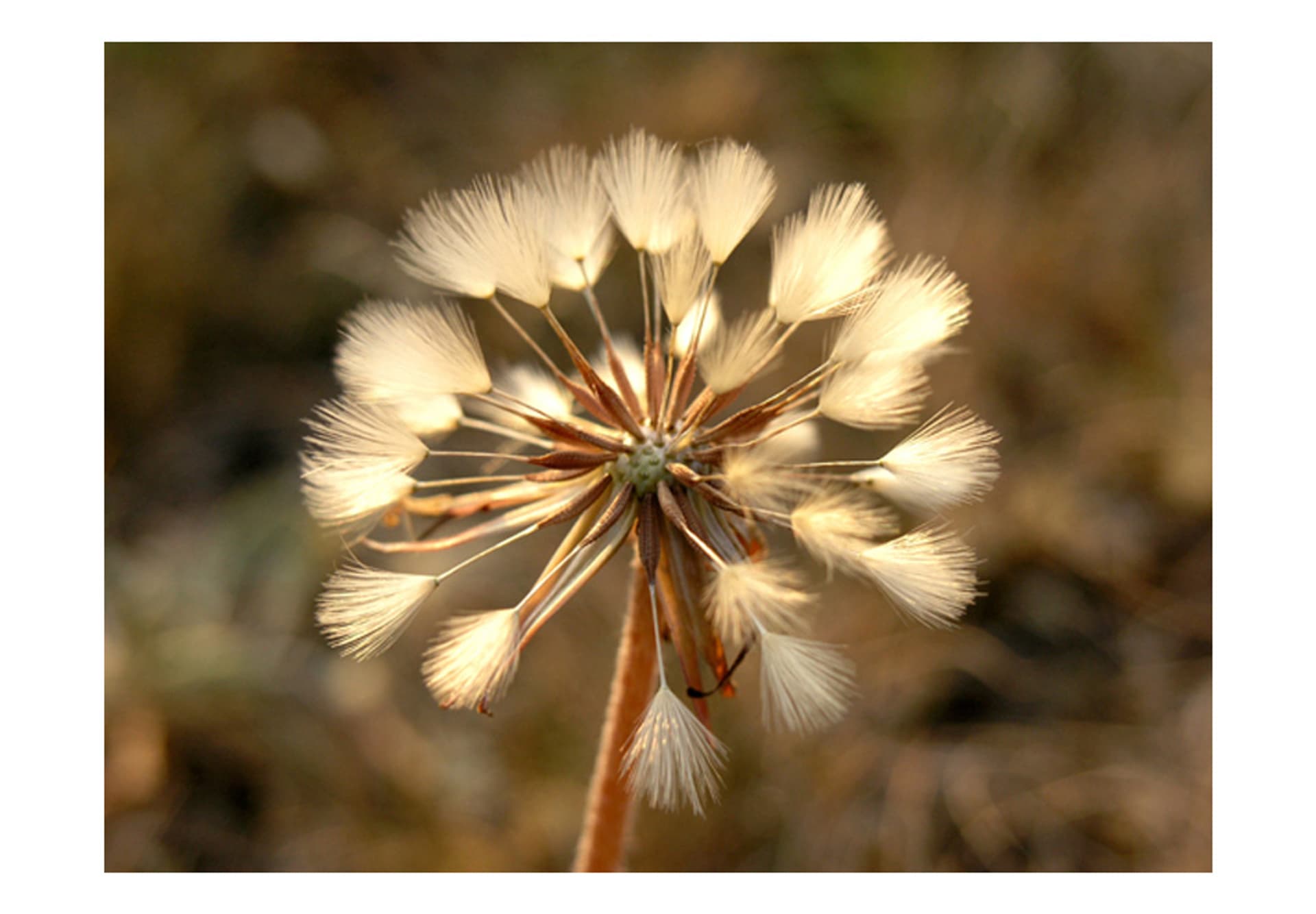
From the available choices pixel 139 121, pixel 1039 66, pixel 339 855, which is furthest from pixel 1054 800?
pixel 139 121

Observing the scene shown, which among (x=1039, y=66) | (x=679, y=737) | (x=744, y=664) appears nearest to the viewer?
(x=679, y=737)

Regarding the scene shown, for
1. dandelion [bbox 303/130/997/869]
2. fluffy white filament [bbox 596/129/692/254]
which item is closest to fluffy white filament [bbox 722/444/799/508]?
dandelion [bbox 303/130/997/869]

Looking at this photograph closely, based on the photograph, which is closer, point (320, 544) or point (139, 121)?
point (320, 544)

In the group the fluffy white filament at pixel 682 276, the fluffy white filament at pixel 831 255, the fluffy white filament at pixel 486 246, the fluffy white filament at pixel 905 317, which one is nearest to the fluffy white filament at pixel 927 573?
the fluffy white filament at pixel 905 317

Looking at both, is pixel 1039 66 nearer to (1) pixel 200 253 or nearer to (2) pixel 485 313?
(2) pixel 485 313

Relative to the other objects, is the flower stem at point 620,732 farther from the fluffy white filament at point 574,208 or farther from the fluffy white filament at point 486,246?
the fluffy white filament at point 574,208

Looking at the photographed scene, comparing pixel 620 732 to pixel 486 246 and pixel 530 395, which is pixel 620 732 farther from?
pixel 486 246

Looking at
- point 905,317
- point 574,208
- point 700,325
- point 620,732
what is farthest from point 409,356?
point 905,317
